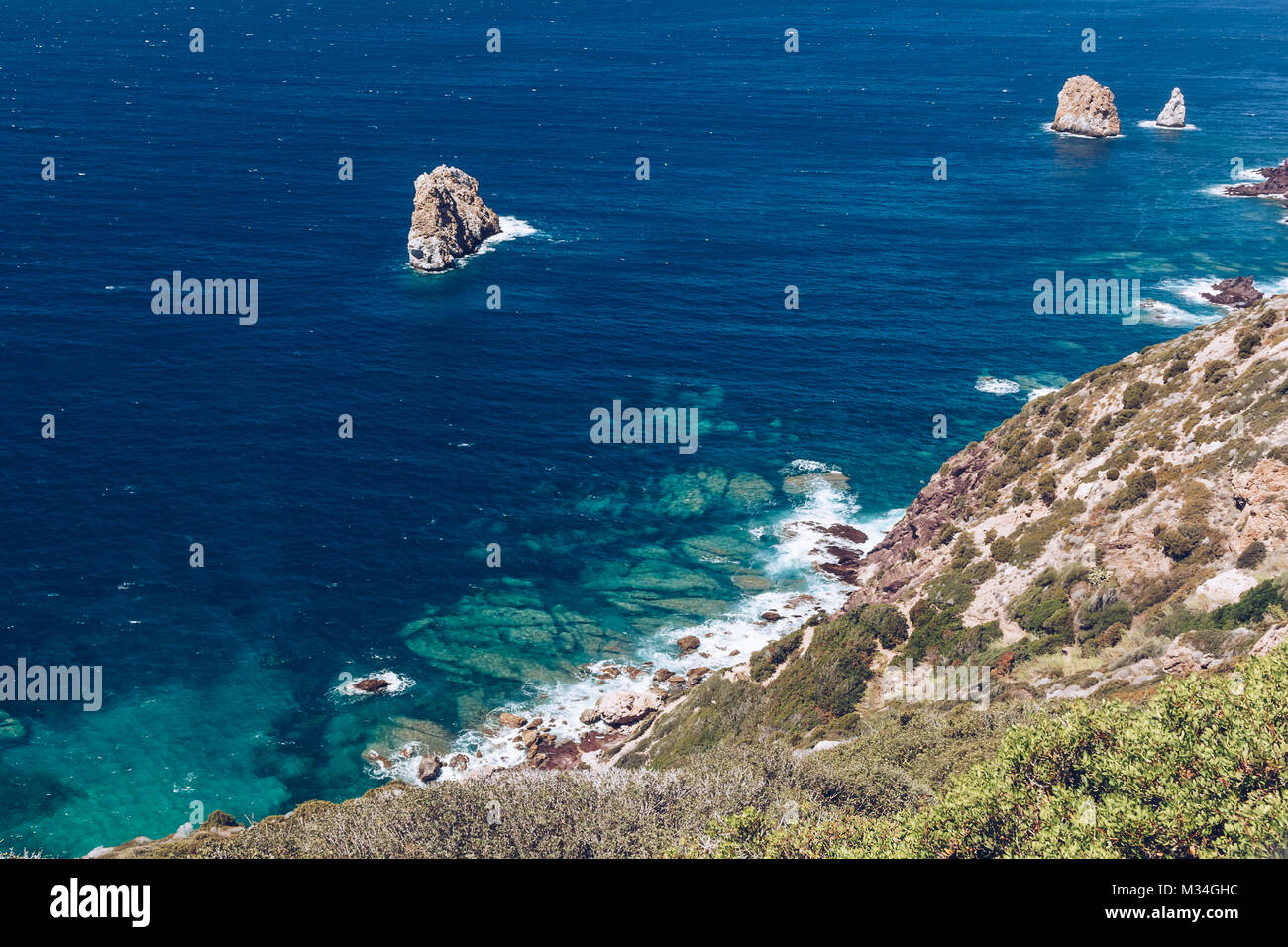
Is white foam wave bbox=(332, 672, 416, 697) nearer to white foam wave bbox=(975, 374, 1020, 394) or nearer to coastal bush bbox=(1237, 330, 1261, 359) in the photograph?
coastal bush bbox=(1237, 330, 1261, 359)

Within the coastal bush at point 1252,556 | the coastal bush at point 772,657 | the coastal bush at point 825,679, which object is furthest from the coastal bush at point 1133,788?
the coastal bush at point 772,657

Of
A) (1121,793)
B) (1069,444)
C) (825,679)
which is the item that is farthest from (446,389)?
(1121,793)

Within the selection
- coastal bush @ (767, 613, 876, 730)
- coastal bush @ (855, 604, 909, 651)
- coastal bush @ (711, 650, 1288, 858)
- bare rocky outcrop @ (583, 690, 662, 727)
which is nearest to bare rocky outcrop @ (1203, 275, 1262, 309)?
coastal bush @ (855, 604, 909, 651)

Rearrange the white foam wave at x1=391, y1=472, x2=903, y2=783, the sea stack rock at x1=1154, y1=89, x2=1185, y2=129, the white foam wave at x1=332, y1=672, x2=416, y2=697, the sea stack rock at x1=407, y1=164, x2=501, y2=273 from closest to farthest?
the white foam wave at x1=391, y1=472, x2=903, y2=783
the white foam wave at x1=332, y1=672, x2=416, y2=697
the sea stack rock at x1=407, y1=164, x2=501, y2=273
the sea stack rock at x1=1154, y1=89, x2=1185, y2=129

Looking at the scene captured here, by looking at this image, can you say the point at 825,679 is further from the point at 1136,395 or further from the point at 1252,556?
the point at 1136,395

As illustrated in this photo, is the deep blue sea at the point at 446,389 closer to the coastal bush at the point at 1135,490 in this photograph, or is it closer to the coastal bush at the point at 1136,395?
the coastal bush at the point at 1136,395
